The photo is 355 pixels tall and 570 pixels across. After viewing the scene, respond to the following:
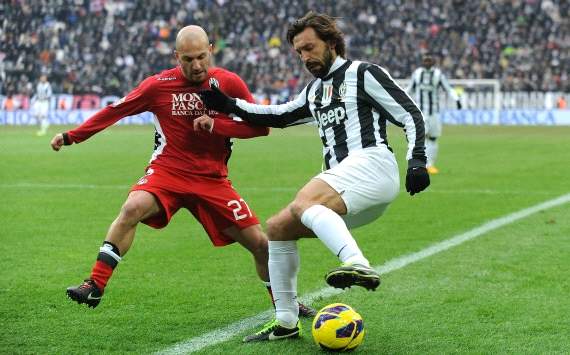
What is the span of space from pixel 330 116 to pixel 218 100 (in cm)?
81

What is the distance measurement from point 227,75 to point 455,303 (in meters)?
2.13

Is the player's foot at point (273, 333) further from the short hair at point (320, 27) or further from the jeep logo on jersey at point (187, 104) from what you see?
the short hair at point (320, 27)

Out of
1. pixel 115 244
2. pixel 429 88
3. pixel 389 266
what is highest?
pixel 115 244

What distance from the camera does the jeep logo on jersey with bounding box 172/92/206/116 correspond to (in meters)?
6.32

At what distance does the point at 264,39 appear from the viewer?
44.4 m

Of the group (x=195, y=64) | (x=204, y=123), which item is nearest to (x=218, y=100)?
(x=204, y=123)

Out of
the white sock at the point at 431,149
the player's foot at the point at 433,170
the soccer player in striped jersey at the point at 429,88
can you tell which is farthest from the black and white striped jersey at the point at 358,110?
the soccer player in striped jersey at the point at 429,88

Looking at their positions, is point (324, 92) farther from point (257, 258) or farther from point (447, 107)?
point (447, 107)

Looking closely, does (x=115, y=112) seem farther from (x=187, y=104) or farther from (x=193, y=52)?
(x=193, y=52)

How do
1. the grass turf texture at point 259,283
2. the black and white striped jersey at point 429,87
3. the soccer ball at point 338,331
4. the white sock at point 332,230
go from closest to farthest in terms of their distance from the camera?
the white sock at point 332,230, the soccer ball at point 338,331, the grass turf texture at point 259,283, the black and white striped jersey at point 429,87

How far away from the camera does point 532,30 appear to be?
41.5 m

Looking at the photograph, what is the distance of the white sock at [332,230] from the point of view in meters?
4.96

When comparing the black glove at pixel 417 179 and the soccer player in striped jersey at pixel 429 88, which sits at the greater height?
the black glove at pixel 417 179

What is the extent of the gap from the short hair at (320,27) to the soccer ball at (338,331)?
1543 millimetres
